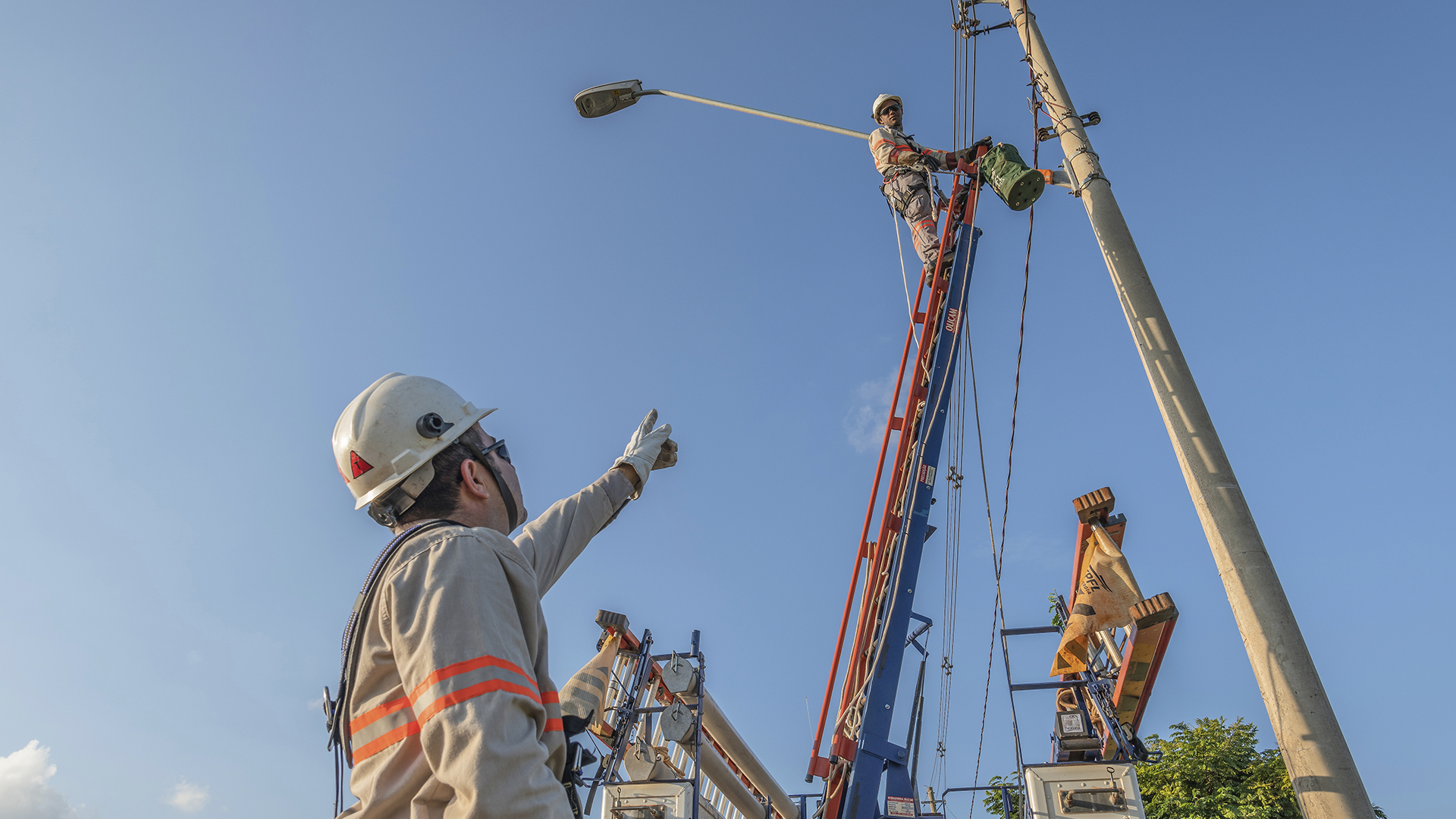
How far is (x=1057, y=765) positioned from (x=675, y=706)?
15.8 ft

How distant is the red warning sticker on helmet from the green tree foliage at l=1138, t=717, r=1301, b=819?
16.4 metres

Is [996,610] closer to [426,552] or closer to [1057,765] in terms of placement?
[1057,765]

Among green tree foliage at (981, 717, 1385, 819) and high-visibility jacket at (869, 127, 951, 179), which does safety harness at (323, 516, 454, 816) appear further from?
green tree foliage at (981, 717, 1385, 819)

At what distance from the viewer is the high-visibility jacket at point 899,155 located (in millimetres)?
8555

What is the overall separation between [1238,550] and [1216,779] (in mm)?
14279

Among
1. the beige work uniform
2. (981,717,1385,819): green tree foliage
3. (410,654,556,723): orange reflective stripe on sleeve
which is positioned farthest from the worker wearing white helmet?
(981,717,1385,819): green tree foliage

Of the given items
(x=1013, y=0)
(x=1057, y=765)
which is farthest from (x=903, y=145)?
(x=1057, y=765)

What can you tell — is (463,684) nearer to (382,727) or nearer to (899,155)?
(382,727)

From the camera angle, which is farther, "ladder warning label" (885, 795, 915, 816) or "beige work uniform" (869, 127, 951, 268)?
"beige work uniform" (869, 127, 951, 268)

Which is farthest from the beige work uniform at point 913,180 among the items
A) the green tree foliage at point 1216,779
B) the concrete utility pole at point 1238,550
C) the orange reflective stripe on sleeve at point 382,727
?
the green tree foliage at point 1216,779

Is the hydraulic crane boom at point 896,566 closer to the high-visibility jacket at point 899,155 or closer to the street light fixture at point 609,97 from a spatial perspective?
the high-visibility jacket at point 899,155

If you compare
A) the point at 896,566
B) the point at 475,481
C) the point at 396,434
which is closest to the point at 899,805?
the point at 896,566

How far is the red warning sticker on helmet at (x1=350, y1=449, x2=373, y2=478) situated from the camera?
96.4 inches

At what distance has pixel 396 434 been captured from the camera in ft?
8.11
